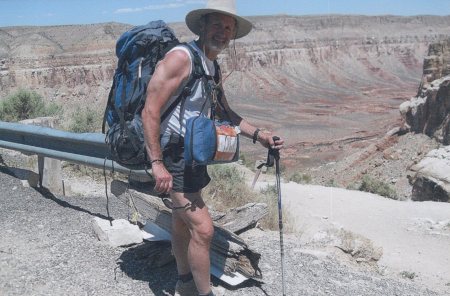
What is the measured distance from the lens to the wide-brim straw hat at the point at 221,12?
9.50 feet

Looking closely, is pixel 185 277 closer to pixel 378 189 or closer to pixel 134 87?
pixel 134 87

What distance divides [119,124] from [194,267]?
35.1 inches

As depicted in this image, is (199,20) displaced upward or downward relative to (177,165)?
upward

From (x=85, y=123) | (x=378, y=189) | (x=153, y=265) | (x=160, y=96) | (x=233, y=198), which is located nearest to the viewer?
(x=160, y=96)

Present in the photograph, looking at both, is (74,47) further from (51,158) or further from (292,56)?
(51,158)

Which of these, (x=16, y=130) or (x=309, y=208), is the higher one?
(x=16, y=130)

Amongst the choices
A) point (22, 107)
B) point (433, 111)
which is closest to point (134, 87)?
point (22, 107)

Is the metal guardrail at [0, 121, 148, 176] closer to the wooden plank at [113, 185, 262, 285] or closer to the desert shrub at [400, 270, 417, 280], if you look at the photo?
the wooden plank at [113, 185, 262, 285]

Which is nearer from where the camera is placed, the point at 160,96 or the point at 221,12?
the point at 160,96

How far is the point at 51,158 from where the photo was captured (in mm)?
5848

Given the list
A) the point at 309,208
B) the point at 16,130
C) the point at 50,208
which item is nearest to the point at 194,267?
the point at 50,208

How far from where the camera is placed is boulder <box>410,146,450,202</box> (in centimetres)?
1545

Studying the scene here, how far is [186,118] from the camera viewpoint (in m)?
2.98

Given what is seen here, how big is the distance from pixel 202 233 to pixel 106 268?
3.90 ft
